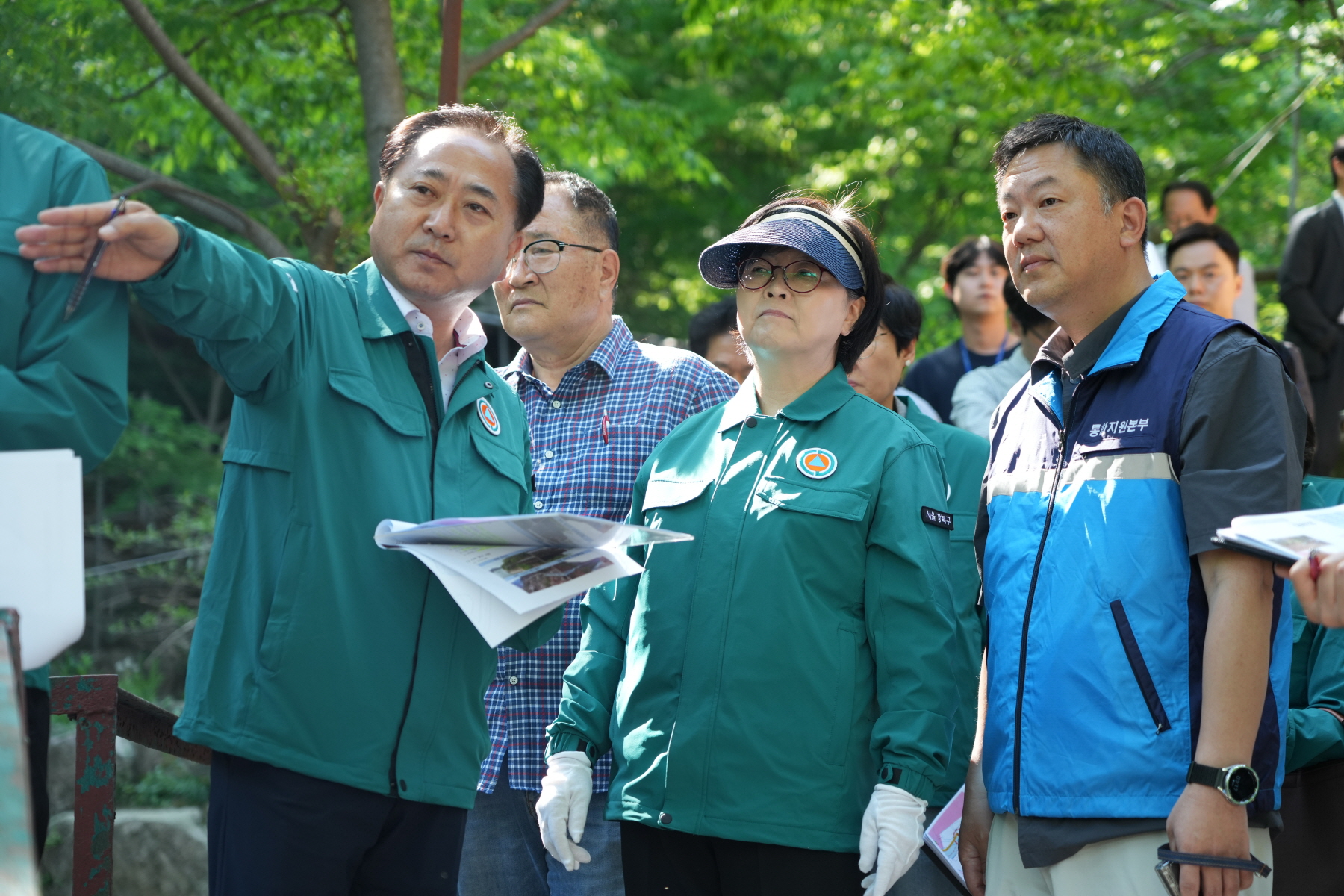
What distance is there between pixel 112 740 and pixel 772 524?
1.58m

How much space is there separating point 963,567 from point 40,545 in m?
2.53

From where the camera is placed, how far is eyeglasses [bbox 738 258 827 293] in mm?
3039

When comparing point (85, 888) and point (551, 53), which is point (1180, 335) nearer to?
point (85, 888)

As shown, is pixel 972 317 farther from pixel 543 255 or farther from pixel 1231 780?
pixel 1231 780

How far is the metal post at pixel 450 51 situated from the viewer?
4.94m

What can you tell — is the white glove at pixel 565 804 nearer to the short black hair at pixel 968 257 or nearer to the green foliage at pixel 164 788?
the short black hair at pixel 968 257

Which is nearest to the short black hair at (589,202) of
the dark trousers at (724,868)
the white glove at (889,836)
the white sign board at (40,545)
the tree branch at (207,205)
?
the dark trousers at (724,868)

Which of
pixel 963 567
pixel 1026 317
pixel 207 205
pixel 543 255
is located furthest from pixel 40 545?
pixel 207 205

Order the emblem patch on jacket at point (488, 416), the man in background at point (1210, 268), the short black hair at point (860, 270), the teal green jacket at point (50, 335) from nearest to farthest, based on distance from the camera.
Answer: the teal green jacket at point (50, 335) → the emblem patch on jacket at point (488, 416) → the short black hair at point (860, 270) → the man in background at point (1210, 268)

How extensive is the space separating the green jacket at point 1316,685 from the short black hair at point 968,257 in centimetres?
264

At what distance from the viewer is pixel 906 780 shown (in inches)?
103

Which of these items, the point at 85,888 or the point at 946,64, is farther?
the point at 946,64

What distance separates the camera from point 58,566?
166 centimetres

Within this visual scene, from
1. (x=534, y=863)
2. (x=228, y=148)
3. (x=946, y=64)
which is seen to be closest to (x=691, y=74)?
(x=946, y=64)
